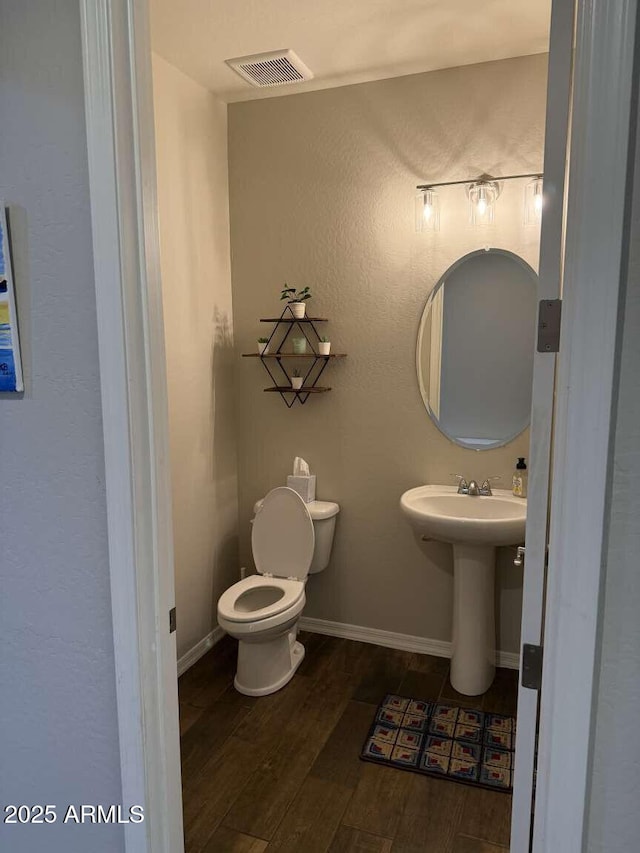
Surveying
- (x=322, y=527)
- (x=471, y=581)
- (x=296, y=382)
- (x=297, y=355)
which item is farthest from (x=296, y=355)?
(x=471, y=581)

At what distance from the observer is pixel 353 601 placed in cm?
304

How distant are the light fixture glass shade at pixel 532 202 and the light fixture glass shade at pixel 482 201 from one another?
128 mm

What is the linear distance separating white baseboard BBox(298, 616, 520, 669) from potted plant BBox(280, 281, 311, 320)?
1.59m

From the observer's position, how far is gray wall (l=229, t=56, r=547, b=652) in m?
2.55

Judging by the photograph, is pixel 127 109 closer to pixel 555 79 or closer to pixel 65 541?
pixel 555 79

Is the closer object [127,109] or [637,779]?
[637,779]

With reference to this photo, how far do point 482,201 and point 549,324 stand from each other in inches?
71.3

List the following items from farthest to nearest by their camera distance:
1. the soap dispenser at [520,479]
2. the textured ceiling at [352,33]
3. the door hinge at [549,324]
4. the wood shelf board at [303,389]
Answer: the wood shelf board at [303,389] < the soap dispenser at [520,479] < the textured ceiling at [352,33] < the door hinge at [549,324]

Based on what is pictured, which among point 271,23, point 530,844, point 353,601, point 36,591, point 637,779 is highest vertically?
point 271,23

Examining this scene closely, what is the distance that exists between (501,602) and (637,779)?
189cm

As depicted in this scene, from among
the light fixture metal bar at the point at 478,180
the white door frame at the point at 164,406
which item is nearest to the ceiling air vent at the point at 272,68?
the light fixture metal bar at the point at 478,180

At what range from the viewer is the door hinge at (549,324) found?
3.01 feet

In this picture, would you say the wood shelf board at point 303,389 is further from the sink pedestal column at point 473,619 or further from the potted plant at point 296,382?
the sink pedestal column at point 473,619

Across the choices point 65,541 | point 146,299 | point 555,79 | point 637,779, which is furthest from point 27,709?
point 555,79
